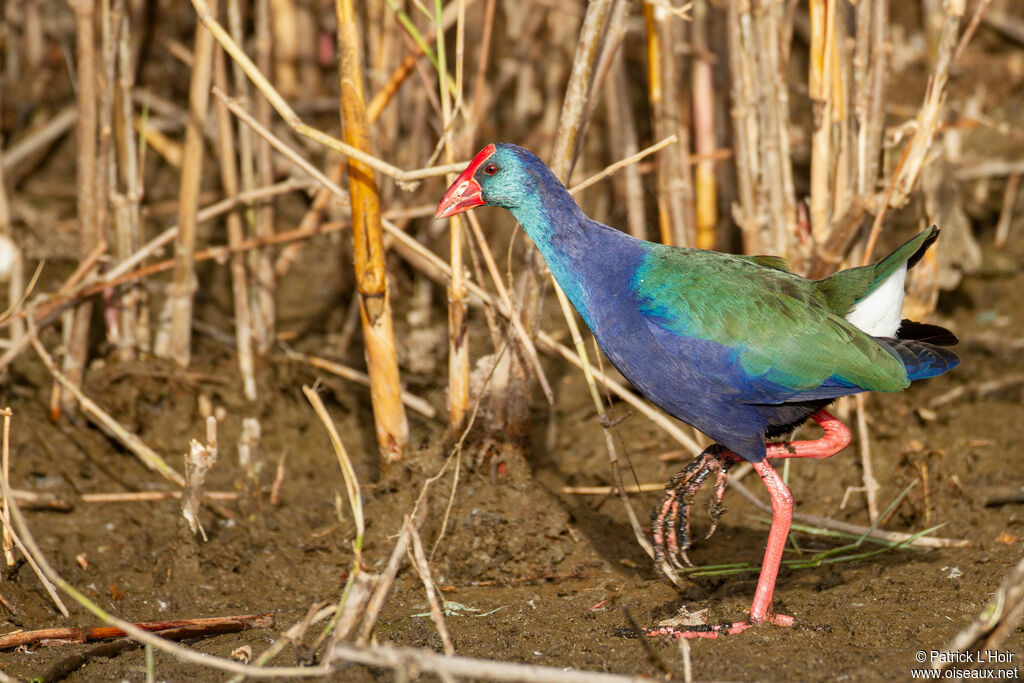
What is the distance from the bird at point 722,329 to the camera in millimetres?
2752

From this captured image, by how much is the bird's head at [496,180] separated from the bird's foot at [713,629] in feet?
4.10

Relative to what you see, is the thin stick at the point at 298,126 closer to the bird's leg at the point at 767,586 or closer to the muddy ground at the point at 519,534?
the muddy ground at the point at 519,534

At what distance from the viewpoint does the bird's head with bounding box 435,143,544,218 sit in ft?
9.72

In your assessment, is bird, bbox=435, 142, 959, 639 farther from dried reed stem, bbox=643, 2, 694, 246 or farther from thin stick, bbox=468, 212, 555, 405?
dried reed stem, bbox=643, 2, 694, 246

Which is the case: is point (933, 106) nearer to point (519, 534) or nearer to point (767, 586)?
point (767, 586)

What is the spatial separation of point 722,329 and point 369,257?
1.16 m

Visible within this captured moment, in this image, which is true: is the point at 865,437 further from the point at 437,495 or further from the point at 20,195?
the point at 20,195

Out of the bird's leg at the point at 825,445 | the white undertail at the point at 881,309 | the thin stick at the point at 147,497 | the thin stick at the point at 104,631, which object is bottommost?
the thin stick at the point at 104,631

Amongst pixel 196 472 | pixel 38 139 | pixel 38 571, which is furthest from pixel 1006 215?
pixel 38 139

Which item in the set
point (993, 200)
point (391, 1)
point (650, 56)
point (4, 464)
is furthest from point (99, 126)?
point (993, 200)

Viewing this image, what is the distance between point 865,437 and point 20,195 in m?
4.12

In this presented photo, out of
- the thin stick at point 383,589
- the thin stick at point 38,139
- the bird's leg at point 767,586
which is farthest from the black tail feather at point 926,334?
the thin stick at point 38,139

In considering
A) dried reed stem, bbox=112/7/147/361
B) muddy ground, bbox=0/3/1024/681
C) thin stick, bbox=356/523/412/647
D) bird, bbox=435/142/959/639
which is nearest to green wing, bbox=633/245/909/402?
bird, bbox=435/142/959/639

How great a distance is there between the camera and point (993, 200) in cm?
523
